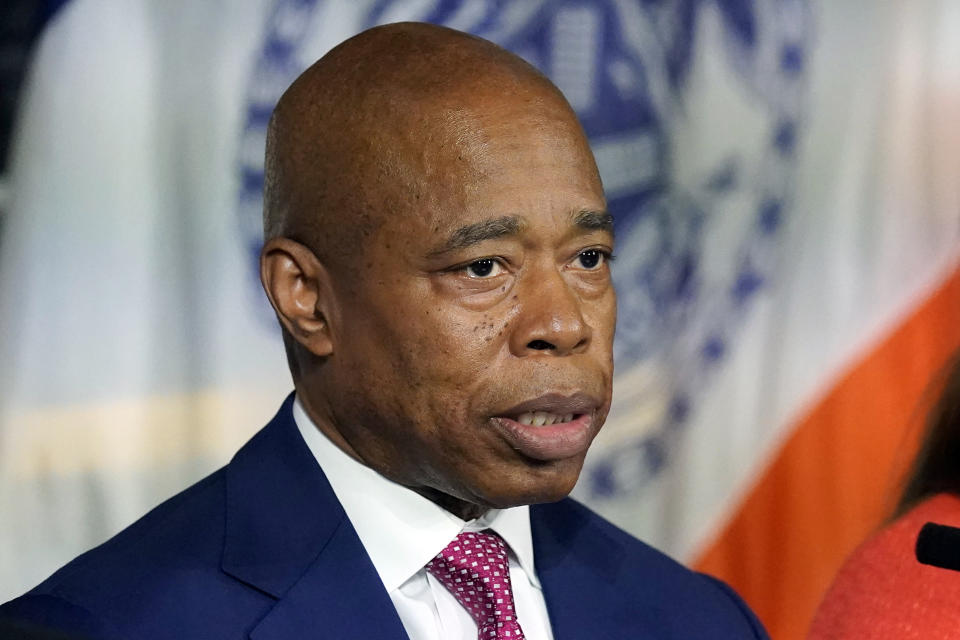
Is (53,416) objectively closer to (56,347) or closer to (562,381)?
(56,347)

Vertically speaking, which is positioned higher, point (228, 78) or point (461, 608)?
point (228, 78)

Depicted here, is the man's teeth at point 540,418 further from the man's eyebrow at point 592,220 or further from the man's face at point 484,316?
the man's eyebrow at point 592,220

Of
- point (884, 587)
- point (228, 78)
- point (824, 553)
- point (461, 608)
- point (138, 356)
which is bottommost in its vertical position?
point (824, 553)

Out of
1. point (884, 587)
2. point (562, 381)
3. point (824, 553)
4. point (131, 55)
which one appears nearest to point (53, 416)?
point (131, 55)

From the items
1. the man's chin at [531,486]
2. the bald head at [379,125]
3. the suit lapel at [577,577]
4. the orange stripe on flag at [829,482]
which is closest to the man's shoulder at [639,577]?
the suit lapel at [577,577]

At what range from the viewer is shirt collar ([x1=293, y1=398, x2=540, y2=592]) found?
169cm

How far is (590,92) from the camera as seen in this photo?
2838 millimetres

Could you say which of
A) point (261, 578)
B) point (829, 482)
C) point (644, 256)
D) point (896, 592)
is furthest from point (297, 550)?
point (829, 482)

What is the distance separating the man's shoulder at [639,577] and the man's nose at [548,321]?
1.24 ft

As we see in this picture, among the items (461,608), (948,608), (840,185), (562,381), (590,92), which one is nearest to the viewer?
(562,381)

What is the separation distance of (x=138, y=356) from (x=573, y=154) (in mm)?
1081

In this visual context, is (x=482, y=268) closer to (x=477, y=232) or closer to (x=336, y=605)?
(x=477, y=232)

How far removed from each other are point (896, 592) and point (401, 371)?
0.85m

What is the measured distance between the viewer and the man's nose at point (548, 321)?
159 cm
